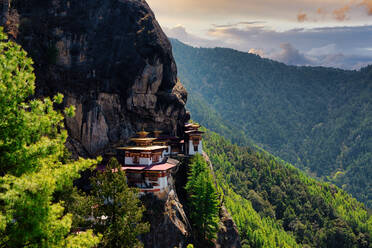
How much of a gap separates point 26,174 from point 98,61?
137 feet

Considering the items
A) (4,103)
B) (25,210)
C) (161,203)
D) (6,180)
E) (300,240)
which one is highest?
(4,103)

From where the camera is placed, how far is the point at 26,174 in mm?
12672

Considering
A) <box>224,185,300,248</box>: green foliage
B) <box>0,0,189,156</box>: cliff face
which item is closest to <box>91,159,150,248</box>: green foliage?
<box>0,0,189,156</box>: cliff face

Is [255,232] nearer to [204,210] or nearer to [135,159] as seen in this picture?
[204,210]

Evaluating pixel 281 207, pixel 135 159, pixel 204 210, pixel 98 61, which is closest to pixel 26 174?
pixel 135 159

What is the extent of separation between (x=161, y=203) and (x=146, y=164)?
6975 millimetres

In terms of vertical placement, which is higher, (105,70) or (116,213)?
(105,70)

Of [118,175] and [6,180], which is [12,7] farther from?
[6,180]

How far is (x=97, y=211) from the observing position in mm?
27609

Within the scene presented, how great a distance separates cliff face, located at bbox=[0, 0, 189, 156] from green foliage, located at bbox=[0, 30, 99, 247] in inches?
1384

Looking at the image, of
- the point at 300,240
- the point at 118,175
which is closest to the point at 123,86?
the point at 118,175

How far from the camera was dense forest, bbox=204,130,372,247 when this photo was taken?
100375 millimetres

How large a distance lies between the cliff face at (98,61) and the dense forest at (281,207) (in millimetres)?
52423

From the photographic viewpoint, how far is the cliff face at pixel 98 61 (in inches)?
1849
